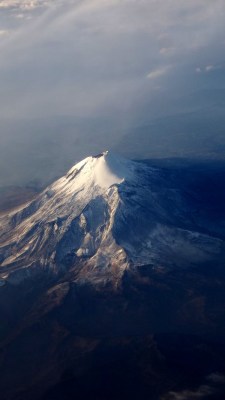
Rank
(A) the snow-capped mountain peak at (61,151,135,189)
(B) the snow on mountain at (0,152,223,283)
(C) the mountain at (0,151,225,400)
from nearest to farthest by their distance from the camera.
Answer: (C) the mountain at (0,151,225,400), (B) the snow on mountain at (0,152,223,283), (A) the snow-capped mountain peak at (61,151,135,189)

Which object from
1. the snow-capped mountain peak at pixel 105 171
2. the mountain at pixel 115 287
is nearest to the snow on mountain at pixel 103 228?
the snow-capped mountain peak at pixel 105 171

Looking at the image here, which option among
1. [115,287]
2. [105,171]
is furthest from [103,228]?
[115,287]

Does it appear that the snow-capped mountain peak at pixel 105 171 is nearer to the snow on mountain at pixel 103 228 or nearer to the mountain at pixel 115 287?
the snow on mountain at pixel 103 228

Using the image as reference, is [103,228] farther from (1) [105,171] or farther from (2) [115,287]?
→ (2) [115,287]

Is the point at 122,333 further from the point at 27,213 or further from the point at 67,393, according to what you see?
the point at 27,213

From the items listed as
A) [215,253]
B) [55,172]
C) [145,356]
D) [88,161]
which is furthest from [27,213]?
[55,172]

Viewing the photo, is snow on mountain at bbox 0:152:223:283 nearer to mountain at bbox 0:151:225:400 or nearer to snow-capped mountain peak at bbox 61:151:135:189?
snow-capped mountain peak at bbox 61:151:135:189

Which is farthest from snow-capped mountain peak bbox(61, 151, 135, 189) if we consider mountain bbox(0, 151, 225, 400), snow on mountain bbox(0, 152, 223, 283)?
mountain bbox(0, 151, 225, 400)
